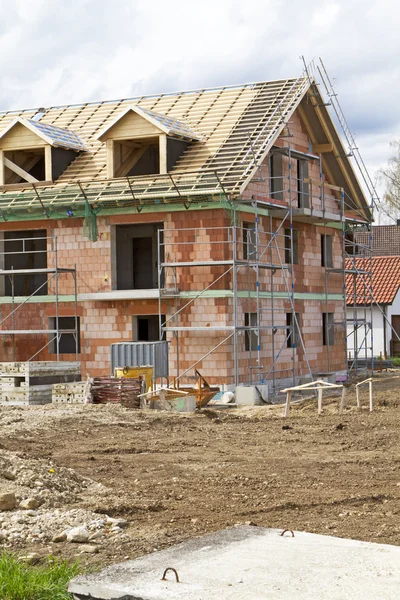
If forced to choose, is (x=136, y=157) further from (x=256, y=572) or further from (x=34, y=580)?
(x=256, y=572)

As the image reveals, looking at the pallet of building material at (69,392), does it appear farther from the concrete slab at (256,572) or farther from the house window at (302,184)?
the concrete slab at (256,572)

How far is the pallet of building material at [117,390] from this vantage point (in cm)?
2275

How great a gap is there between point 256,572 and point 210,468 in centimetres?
624

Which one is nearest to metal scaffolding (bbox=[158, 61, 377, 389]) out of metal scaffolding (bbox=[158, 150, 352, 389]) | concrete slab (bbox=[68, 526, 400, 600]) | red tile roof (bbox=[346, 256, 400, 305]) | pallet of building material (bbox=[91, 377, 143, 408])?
metal scaffolding (bbox=[158, 150, 352, 389])

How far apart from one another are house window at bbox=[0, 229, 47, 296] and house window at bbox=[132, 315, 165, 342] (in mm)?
3424

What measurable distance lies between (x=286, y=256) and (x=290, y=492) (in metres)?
18.7

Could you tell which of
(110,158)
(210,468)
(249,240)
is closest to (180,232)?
(249,240)

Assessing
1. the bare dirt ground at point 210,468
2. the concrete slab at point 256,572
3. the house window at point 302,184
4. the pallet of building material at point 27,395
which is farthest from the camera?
the house window at point 302,184

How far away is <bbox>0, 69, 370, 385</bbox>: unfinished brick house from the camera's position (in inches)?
1011

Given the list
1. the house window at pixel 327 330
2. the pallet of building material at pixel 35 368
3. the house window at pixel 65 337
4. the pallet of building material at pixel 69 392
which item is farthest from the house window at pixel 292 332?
the pallet of building material at pixel 69 392

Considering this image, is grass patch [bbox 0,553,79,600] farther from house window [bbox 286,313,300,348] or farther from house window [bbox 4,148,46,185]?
house window [bbox 4,148,46,185]

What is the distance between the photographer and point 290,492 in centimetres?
1120

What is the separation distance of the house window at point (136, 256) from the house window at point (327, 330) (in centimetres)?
630

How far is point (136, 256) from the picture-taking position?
29.0 meters
